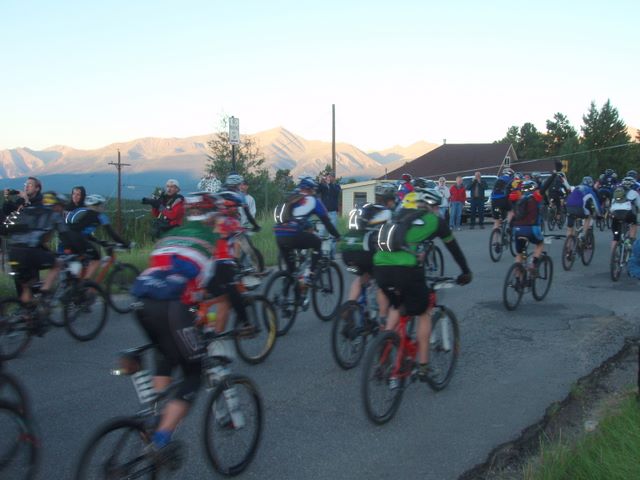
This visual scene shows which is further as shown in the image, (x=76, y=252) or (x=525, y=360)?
(x=76, y=252)

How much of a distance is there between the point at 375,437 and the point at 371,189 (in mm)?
39907

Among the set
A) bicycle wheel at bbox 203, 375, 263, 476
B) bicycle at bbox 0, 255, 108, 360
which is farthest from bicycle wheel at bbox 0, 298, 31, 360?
bicycle wheel at bbox 203, 375, 263, 476

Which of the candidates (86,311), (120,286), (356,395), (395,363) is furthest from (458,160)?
(395,363)

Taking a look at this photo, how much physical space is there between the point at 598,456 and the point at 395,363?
1677 mm

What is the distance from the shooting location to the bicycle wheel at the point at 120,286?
9.80m

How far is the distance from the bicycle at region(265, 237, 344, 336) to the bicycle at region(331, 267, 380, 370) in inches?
49.3

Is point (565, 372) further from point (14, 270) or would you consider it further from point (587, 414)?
point (14, 270)

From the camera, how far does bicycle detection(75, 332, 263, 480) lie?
362 centimetres

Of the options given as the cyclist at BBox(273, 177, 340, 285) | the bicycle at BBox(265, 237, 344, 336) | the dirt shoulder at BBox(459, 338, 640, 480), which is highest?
the cyclist at BBox(273, 177, 340, 285)

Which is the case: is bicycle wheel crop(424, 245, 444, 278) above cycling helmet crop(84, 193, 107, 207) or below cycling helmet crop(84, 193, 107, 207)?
below

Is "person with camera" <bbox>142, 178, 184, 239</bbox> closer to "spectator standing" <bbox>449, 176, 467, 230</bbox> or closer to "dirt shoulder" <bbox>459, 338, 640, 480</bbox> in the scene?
"dirt shoulder" <bbox>459, 338, 640, 480</bbox>

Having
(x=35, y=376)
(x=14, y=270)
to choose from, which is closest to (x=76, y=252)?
(x=14, y=270)

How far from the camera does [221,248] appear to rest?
5.82 metres

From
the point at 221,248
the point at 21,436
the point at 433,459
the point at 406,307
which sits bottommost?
the point at 433,459
